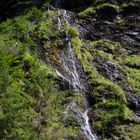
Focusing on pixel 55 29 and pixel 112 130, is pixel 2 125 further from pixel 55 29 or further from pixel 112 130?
pixel 55 29

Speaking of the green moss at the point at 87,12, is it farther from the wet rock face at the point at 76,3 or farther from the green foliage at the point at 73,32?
the green foliage at the point at 73,32

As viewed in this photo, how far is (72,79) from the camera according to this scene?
40.2 meters

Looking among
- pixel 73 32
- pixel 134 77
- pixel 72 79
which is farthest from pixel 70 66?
pixel 134 77

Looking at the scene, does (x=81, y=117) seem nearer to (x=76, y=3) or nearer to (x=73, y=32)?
(x=73, y=32)

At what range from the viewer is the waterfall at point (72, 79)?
35.9 meters

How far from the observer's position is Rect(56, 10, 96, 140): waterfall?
118 ft

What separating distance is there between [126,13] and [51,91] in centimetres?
2488

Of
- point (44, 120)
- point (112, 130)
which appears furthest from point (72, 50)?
point (44, 120)

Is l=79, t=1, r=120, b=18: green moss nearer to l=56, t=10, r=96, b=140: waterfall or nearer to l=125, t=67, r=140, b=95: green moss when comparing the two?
l=56, t=10, r=96, b=140: waterfall

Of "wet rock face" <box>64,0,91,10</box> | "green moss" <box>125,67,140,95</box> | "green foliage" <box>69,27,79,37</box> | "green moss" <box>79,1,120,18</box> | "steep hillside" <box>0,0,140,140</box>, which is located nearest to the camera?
"steep hillside" <box>0,0,140,140</box>

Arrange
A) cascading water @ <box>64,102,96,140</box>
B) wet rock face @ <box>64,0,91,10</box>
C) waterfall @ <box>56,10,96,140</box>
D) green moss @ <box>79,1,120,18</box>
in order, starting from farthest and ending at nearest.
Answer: wet rock face @ <box>64,0,91,10</box>, green moss @ <box>79,1,120,18</box>, waterfall @ <box>56,10,96,140</box>, cascading water @ <box>64,102,96,140</box>

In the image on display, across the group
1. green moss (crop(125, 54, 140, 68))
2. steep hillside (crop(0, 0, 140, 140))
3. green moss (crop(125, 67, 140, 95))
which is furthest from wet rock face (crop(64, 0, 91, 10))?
green moss (crop(125, 67, 140, 95))

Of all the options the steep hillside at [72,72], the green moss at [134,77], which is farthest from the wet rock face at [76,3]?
the green moss at [134,77]

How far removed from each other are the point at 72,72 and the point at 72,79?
134cm
